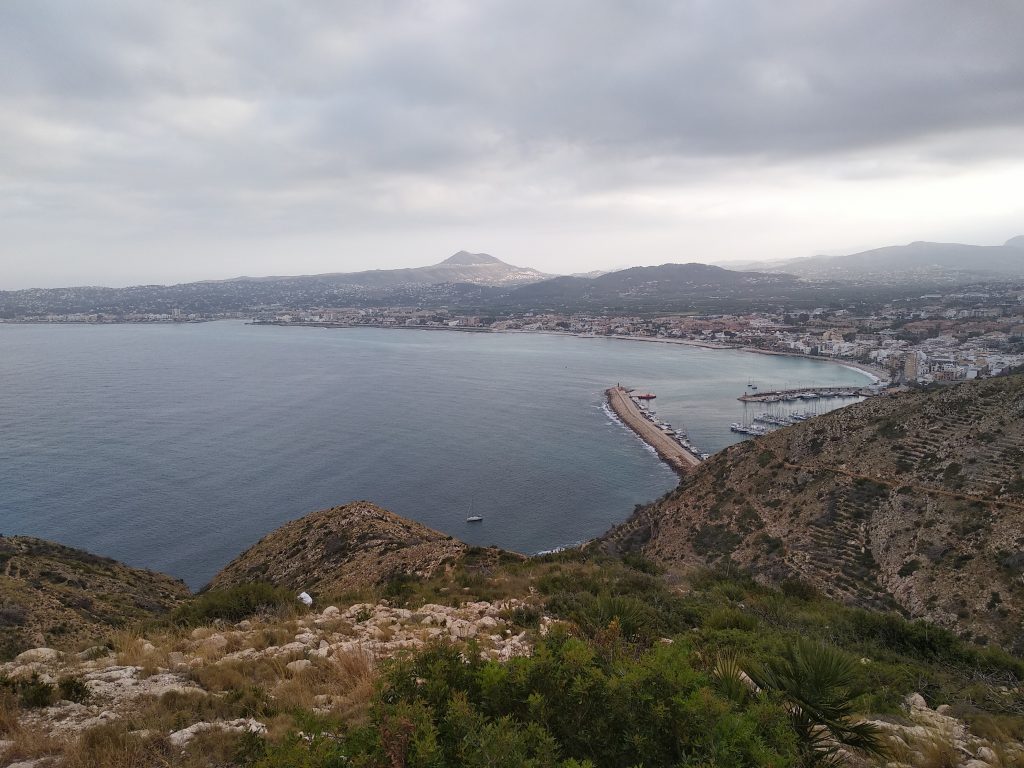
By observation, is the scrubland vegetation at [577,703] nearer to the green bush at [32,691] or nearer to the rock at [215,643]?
the green bush at [32,691]

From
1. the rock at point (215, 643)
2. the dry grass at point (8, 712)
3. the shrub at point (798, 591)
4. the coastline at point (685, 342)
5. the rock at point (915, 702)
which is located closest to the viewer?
the dry grass at point (8, 712)

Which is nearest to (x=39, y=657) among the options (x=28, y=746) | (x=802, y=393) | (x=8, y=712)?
(x=8, y=712)

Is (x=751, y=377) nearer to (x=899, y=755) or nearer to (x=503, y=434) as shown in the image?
(x=503, y=434)

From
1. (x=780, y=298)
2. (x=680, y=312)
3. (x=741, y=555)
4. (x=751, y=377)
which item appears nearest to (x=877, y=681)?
(x=741, y=555)

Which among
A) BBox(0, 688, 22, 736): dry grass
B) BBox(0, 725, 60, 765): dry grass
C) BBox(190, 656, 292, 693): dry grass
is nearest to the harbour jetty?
BBox(190, 656, 292, 693): dry grass

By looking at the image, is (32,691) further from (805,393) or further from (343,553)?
(805,393)

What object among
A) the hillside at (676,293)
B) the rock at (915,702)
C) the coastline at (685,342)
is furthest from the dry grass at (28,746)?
the hillside at (676,293)
